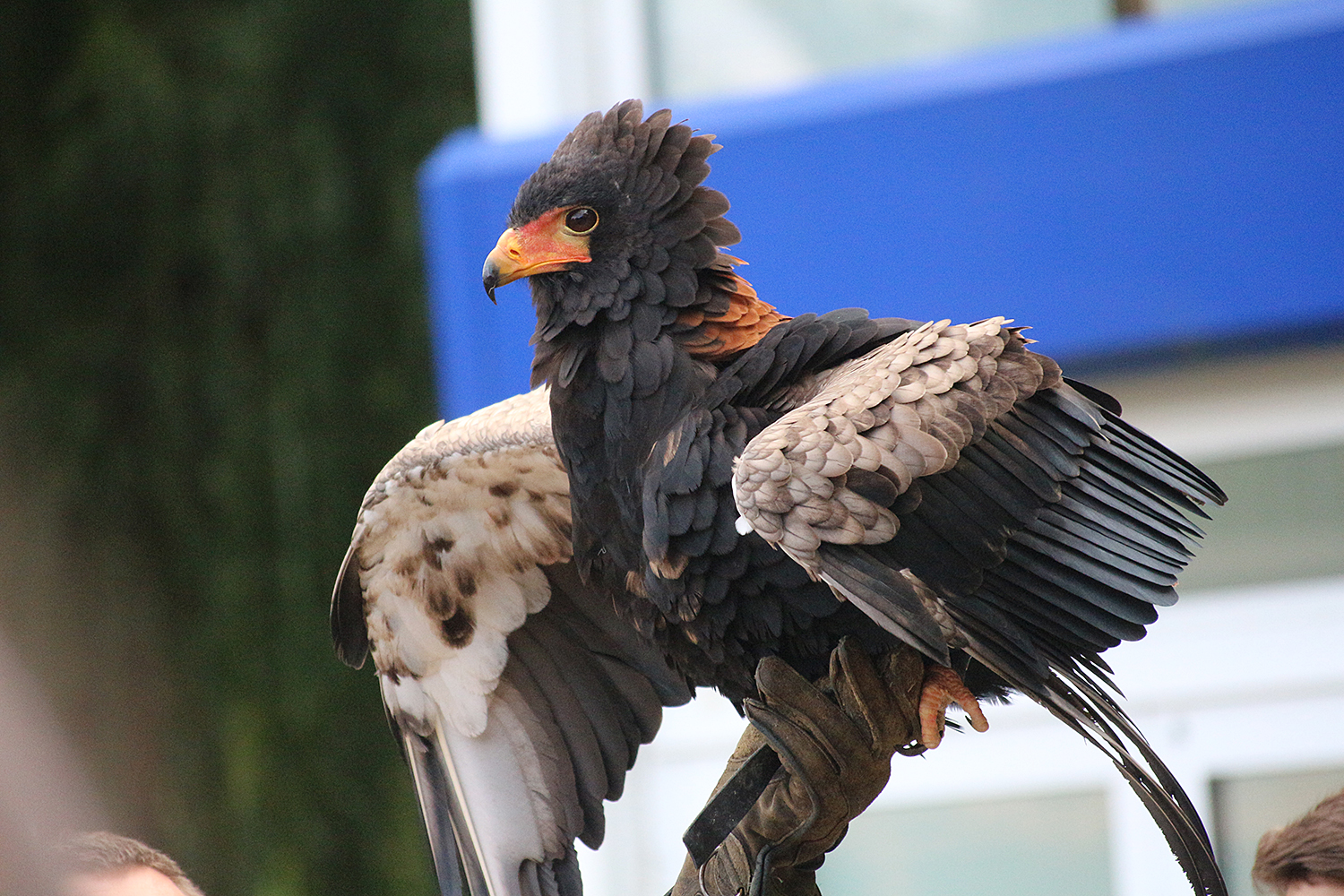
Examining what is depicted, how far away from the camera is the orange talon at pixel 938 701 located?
74.4 inches

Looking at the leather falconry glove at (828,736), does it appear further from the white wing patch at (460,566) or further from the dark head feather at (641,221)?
the white wing patch at (460,566)

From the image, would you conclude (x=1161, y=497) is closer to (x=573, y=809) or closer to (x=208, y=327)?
(x=573, y=809)

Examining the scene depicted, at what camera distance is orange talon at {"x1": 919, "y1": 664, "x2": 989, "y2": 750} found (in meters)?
1.89

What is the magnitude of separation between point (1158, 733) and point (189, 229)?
4.27 m

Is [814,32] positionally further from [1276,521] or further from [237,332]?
[237,332]

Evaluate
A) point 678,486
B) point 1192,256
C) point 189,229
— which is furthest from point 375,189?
point 678,486

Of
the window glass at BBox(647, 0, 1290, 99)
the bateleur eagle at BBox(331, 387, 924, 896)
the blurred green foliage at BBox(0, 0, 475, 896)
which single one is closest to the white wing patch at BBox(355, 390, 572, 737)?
the bateleur eagle at BBox(331, 387, 924, 896)

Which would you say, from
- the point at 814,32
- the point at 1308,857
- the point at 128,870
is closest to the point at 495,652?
the point at 128,870

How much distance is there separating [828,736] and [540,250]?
0.77 m

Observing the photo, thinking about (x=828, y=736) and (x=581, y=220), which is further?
(x=581, y=220)

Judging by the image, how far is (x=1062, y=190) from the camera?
3.93 meters

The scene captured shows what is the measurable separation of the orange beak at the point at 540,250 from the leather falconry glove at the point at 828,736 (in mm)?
625

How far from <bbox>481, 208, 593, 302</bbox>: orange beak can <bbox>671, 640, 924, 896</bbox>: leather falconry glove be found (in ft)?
2.05

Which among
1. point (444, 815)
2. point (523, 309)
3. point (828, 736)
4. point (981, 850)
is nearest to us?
point (828, 736)
